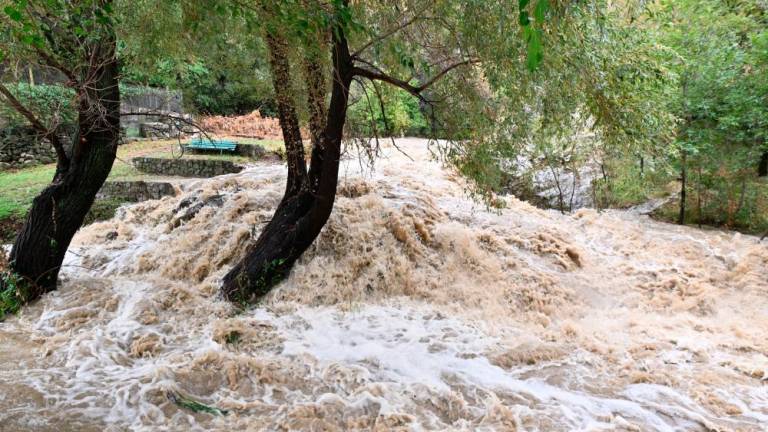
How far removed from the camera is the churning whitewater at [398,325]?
3.80m

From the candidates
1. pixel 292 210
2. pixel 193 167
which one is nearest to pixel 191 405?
pixel 292 210

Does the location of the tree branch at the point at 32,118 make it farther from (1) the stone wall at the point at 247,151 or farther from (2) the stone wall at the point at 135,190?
(1) the stone wall at the point at 247,151

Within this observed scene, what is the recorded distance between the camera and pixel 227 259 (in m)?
6.54

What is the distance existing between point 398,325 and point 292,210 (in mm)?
1865

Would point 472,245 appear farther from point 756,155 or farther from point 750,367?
point 756,155

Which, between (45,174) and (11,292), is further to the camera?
(45,174)

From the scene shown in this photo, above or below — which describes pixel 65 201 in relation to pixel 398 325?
above

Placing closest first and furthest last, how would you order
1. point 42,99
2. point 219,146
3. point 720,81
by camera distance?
point 720,81 → point 42,99 → point 219,146

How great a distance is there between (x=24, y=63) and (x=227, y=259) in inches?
118

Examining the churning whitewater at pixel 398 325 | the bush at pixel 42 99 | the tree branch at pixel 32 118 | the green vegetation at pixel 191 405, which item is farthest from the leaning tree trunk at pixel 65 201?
the green vegetation at pixel 191 405

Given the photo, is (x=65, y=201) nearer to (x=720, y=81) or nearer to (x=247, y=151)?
(x=247, y=151)

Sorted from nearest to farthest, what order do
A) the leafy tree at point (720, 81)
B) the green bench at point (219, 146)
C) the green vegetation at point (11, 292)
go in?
the green vegetation at point (11, 292), the leafy tree at point (720, 81), the green bench at point (219, 146)

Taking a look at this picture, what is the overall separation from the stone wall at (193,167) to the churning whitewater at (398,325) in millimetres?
1549

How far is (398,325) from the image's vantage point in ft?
17.8
